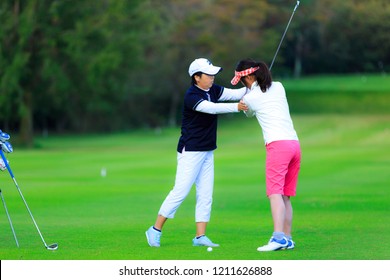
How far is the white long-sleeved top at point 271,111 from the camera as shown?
11.2 metres

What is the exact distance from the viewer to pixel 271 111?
1121 centimetres

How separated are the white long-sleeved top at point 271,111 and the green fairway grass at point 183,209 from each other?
1.25 meters

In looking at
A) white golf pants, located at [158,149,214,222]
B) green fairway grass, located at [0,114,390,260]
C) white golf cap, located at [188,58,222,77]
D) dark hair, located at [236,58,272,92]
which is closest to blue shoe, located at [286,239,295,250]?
green fairway grass, located at [0,114,390,260]

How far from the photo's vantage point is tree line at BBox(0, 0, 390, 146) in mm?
54281

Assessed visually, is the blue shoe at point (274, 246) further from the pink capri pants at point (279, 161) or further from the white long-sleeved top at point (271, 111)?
the white long-sleeved top at point (271, 111)

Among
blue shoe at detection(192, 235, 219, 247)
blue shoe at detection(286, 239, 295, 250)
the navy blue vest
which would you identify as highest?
the navy blue vest

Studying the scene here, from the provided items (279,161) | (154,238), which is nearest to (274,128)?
(279,161)

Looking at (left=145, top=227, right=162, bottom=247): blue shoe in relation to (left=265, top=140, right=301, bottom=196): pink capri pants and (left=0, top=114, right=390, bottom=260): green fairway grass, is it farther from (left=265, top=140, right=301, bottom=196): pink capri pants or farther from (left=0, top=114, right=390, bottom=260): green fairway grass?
(left=265, top=140, right=301, bottom=196): pink capri pants

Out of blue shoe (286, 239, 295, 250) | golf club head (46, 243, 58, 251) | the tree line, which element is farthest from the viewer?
the tree line

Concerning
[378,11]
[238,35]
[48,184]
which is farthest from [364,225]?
[378,11]

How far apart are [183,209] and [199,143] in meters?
6.51

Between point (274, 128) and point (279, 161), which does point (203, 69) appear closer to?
point (274, 128)
